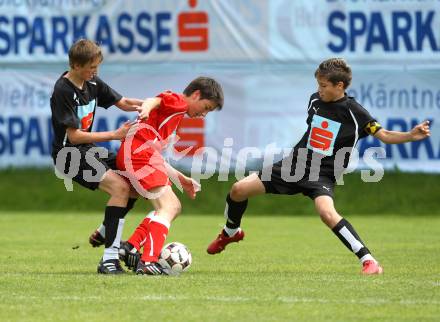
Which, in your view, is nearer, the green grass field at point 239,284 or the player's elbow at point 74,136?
the green grass field at point 239,284

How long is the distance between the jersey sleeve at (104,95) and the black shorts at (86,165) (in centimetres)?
54

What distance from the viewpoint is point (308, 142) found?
869 cm

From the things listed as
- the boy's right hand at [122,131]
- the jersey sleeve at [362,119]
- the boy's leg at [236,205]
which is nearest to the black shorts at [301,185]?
the boy's leg at [236,205]

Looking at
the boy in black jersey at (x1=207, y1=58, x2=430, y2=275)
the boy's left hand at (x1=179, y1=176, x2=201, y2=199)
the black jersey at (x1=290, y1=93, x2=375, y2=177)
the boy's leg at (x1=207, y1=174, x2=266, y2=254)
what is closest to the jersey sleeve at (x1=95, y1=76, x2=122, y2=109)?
the boy's left hand at (x1=179, y1=176, x2=201, y2=199)

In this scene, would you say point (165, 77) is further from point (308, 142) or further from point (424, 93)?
point (308, 142)

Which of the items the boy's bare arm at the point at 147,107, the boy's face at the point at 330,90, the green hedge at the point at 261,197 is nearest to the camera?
the boy's bare arm at the point at 147,107

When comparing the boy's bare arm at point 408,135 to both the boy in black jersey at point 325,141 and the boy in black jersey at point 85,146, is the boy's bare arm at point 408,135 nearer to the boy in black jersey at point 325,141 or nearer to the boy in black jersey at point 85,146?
the boy in black jersey at point 325,141

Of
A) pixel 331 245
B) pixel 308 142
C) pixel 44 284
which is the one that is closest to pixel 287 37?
pixel 331 245

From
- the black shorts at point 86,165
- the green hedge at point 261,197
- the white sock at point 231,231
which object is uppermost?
the black shorts at point 86,165

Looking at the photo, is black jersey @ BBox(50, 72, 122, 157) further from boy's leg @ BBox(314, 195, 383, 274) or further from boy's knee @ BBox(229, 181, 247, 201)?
boy's leg @ BBox(314, 195, 383, 274)

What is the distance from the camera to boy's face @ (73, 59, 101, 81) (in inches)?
313

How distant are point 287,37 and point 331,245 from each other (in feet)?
17.0

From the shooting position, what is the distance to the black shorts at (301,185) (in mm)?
8398

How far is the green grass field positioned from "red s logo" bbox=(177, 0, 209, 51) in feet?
14.5
